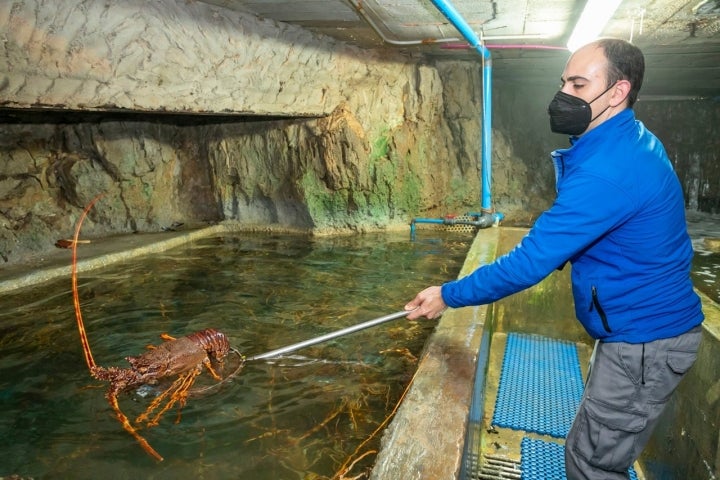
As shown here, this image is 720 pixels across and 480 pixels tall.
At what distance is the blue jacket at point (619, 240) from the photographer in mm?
1938

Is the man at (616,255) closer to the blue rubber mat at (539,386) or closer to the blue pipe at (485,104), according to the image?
the blue rubber mat at (539,386)

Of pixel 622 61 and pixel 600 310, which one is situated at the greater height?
pixel 622 61

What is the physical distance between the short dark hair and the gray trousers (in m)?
1.18

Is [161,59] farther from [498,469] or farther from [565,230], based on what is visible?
[498,469]

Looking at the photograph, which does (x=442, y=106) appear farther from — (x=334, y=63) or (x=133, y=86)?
(x=133, y=86)

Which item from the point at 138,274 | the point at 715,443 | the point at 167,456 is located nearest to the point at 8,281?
the point at 138,274

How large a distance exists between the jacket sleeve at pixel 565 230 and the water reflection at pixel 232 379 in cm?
148

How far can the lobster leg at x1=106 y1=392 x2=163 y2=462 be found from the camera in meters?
2.89

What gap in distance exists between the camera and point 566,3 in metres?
5.77

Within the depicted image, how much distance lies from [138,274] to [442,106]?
7471 mm

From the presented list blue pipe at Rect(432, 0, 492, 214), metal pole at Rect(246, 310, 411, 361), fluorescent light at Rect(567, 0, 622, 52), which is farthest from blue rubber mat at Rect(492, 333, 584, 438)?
blue pipe at Rect(432, 0, 492, 214)

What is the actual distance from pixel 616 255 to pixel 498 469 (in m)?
2.02

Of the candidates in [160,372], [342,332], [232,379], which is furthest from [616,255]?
[160,372]

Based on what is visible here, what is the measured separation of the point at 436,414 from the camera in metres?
2.49
